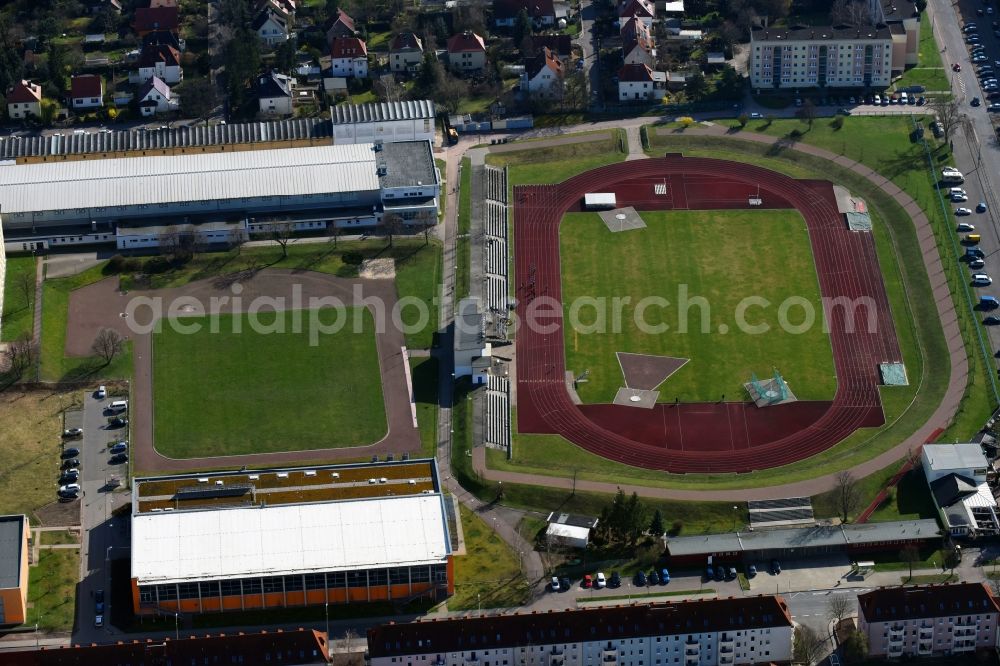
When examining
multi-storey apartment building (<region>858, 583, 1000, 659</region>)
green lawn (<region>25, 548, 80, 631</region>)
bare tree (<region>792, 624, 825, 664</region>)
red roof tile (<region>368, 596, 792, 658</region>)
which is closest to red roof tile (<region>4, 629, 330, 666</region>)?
red roof tile (<region>368, 596, 792, 658</region>)

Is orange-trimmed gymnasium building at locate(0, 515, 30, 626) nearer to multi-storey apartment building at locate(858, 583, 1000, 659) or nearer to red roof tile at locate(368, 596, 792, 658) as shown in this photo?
red roof tile at locate(368, 596, 792, 658)

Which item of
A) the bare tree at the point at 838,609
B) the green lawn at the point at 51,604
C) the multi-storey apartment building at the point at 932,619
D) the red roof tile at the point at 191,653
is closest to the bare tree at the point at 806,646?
the bare tree at the point at 838,609

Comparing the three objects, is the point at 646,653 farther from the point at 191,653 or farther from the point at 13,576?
the point at 13,576

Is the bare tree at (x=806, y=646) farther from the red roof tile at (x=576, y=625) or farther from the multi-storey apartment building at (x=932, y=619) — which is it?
the multi-storey apartment building at (x=932, y=619)

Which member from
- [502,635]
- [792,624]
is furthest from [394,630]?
[792,624]

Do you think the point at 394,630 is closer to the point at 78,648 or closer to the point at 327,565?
the point at 327,565

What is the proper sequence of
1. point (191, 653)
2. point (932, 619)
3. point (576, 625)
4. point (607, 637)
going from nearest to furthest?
point (191, 653), point (607, 637), point (576, 625), point (932, 619)

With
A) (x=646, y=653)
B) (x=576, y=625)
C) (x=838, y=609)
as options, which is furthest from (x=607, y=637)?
(x=838, y=609)
